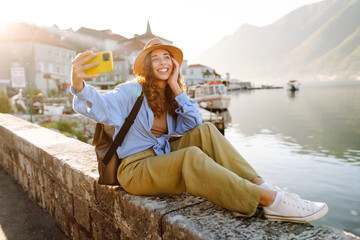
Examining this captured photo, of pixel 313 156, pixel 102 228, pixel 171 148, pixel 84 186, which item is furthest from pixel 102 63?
pixel 313 156

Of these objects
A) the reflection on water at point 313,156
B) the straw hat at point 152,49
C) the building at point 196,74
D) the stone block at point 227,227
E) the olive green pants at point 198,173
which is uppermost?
the building at point 196,74

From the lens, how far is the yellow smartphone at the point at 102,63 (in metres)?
1.95

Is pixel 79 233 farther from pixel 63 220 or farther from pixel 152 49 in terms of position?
pixel 152 49

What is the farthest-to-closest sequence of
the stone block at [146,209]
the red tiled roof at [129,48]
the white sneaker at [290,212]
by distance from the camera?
1. the red tiled roof at [129,48]
2. the stone block at [146,209]
3. the white sneaker at [290,212]

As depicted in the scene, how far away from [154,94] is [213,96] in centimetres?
3404

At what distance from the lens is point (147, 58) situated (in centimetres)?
253

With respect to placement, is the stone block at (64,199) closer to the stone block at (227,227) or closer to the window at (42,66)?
the stone block at (227,227)

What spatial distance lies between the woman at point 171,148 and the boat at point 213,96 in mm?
32606

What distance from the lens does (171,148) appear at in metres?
2.46

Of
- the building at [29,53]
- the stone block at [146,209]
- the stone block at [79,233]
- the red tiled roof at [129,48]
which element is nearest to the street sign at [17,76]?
the stone block at [79,233]

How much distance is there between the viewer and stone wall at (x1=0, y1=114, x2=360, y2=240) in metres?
1.58

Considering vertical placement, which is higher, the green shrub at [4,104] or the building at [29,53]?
the building at [29,53]

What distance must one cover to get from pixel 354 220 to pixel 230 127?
719 inches

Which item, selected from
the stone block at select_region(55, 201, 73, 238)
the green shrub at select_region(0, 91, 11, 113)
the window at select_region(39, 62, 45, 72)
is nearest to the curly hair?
the stone block at select_region(55, 201, 73, 238)
